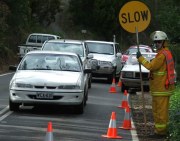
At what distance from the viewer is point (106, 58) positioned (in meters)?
29.6

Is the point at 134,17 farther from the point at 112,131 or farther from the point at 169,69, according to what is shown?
the point at 112,131

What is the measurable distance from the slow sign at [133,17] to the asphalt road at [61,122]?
228 centimetres

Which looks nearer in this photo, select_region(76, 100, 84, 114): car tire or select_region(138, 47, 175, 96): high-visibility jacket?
select_region(138, 47, 175, 96): high-visibility jacket

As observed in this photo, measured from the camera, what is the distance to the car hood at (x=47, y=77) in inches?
595

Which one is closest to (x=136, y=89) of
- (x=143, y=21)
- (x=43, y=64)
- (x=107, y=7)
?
(x=43, y=64)

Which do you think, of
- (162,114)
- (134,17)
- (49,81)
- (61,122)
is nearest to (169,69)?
(162,114)

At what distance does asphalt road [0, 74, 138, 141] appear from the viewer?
12031mm

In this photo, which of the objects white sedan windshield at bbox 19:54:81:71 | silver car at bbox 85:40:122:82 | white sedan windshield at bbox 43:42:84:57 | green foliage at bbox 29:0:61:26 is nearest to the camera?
white sedan windshield at bbox 19:54:81:71

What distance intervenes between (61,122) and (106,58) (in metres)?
15.7

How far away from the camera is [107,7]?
216ft

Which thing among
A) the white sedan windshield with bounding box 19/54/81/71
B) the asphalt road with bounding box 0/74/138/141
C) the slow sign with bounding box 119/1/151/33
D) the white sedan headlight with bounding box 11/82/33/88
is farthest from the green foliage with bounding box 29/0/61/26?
the slow sign with bounding box 119/1/151/33

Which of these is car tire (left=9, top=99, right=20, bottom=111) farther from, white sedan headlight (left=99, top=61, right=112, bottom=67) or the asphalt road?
white sedan headlight (left=99, top=61, right=112, bottom=67)

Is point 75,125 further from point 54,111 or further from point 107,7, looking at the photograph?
point 107,7

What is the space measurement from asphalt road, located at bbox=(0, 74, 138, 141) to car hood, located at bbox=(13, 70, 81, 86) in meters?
0.83
